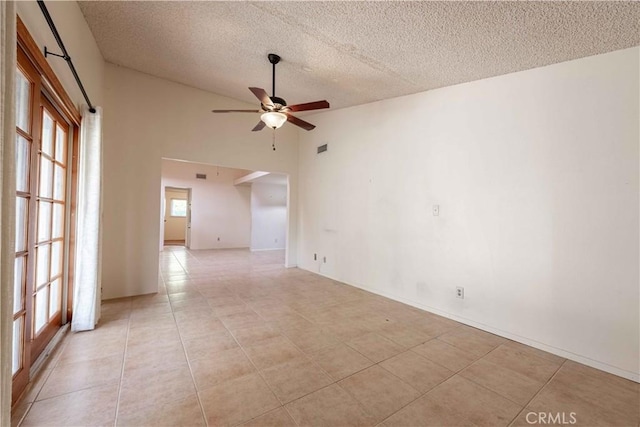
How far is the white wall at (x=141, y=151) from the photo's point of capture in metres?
3.65

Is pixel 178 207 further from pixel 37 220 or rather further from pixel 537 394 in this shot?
pixel 537 394

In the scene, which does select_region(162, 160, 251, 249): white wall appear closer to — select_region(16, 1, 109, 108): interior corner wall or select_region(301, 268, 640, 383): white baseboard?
select_region(16, 1, 109, 108): interior corner wall

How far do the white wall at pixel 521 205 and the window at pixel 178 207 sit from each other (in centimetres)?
1010

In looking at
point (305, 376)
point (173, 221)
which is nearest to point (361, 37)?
point (305, 376)

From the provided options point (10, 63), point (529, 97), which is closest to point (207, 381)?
point (10, 63)

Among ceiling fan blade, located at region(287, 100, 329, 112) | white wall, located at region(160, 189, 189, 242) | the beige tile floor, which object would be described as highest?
ceiling fan blade, located at region(287, 100, 329, 112)

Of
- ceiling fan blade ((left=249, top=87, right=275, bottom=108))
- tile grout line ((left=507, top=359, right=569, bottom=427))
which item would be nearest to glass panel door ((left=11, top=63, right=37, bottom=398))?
ceiling fan blade ((left=249, top=87, right=275, bottom=108))

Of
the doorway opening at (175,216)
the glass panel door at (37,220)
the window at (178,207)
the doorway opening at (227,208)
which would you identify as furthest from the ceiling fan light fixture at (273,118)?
the window at (178,207)

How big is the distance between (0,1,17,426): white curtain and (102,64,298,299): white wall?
10.1ft

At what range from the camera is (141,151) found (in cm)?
388

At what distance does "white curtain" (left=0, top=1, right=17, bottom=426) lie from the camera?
38.0 inches

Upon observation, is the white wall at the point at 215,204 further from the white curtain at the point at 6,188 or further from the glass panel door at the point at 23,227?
the white curtain at the point at 6,188

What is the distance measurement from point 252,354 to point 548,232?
2.97m

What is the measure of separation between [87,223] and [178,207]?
9.81 meters
